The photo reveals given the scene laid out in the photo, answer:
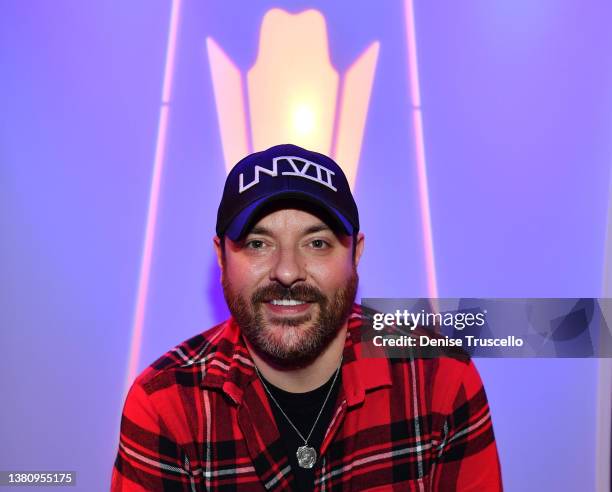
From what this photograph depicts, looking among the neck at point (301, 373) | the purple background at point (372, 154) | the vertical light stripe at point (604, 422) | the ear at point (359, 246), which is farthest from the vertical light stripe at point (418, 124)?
the vertical light stripe at point (604, 422)

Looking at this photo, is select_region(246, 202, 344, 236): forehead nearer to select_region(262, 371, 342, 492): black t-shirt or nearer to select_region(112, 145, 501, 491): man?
select_region(112, 145, 501, 491): man

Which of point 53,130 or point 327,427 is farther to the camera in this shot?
point 53,130

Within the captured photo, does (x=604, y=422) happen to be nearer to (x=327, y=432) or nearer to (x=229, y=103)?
(x=327, y=432)

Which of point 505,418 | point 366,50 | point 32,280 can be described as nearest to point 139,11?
point 366,50

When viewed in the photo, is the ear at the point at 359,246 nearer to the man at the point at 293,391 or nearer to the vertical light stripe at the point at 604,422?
the man at the point at 293,391

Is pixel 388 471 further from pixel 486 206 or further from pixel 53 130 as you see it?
pixel 53 130

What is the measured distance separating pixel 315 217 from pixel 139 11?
2.53 ft

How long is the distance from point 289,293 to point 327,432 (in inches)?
12.0

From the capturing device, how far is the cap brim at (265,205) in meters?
1.28

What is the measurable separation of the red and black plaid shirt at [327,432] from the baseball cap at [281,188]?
0.95ft

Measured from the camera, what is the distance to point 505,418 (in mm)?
1632

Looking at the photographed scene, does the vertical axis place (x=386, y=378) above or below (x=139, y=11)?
below

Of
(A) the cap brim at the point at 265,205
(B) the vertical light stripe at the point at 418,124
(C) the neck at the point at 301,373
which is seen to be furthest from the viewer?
(B) the vertical light stripe at the point at 418,124

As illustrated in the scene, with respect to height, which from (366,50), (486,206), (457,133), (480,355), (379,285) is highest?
(366,50)
